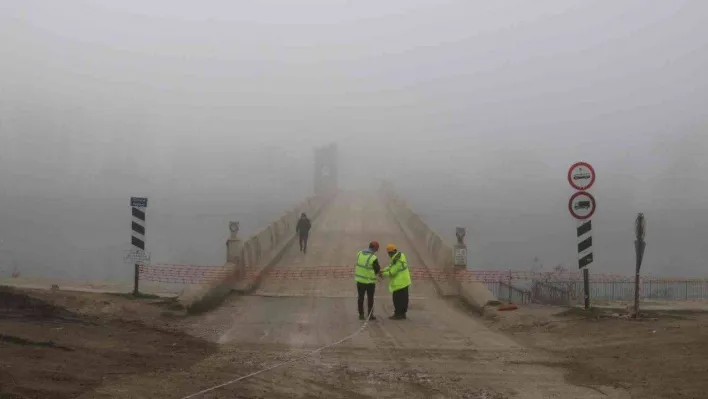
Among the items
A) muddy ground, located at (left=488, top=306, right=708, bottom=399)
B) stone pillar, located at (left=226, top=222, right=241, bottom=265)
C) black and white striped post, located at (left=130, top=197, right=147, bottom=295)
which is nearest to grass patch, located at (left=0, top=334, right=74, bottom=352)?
muddy ground, located at (left=488, top=306, right=708, bottom=399)

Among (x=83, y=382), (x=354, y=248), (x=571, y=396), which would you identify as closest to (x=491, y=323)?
(x=571, y=396)

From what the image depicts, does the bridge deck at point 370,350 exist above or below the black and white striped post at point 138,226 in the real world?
below

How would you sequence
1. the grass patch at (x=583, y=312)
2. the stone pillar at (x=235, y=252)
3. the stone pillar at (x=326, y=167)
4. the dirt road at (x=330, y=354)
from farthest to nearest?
the stone pillar at (x=326, y=167) < the stone pillar at (x=235, y=252) < the grass patch at (x=583, y=312) < the dirt road at (x=330, y=354)

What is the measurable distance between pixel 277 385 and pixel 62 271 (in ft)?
205

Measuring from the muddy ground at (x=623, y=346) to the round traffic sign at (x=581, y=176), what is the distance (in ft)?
8.76

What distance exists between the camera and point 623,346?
10602mm

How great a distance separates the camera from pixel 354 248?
29.6 metres

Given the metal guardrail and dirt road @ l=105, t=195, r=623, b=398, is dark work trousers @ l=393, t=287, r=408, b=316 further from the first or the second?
the metal guardrail

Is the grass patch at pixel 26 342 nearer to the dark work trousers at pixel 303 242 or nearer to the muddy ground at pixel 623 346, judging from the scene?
the muddy ground at pixel 623 346

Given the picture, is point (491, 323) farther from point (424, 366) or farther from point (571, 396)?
point (571, 396)

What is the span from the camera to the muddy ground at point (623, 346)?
8164mm

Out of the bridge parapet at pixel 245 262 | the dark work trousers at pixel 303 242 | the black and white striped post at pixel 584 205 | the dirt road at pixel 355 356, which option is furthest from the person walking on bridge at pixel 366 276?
the dark work trousers at pixel 303 242

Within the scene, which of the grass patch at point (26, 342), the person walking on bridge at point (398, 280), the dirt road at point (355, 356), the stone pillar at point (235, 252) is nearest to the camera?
the dirt road at point (355, 356)

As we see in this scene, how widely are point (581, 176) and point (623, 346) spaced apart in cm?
484
